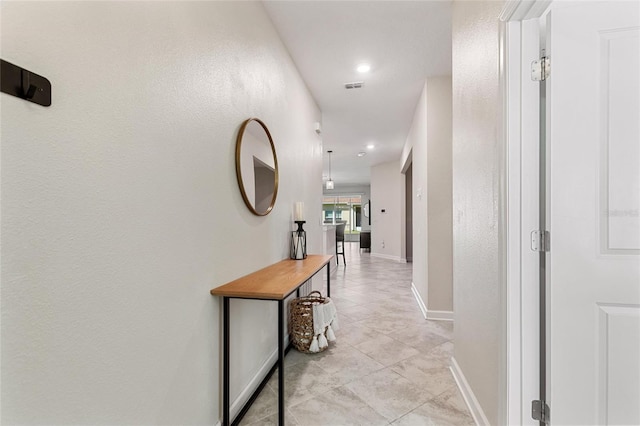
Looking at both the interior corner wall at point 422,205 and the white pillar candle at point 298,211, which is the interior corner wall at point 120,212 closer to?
the white pillar candle at point 298,211

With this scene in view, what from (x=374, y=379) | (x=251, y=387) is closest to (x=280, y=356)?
(x=251, y=387)

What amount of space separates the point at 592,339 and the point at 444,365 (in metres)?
1.30

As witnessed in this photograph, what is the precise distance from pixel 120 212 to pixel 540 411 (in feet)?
5.87

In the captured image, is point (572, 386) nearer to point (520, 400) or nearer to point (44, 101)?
point (520, 400)

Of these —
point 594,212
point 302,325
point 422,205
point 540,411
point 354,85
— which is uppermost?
point 354,85

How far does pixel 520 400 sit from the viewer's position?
123 centimetres

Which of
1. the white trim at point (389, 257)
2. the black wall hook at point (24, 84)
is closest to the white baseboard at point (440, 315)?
the black wall hook at point (24, 84)

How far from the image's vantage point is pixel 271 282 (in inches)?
66.2

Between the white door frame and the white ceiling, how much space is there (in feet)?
4.03

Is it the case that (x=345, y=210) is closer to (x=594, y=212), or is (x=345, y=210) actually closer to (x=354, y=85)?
(x=354, y=85)

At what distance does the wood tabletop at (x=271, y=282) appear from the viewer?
1457 millimetres

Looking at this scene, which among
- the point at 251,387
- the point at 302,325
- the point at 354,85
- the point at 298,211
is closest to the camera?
the point at 251,387

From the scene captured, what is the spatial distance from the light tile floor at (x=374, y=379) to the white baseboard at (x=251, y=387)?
0.22 feet

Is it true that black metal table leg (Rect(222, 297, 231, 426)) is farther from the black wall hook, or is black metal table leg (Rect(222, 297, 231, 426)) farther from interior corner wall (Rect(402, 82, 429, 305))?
interior corner wall (Rect(402, 82, 429, 305))
